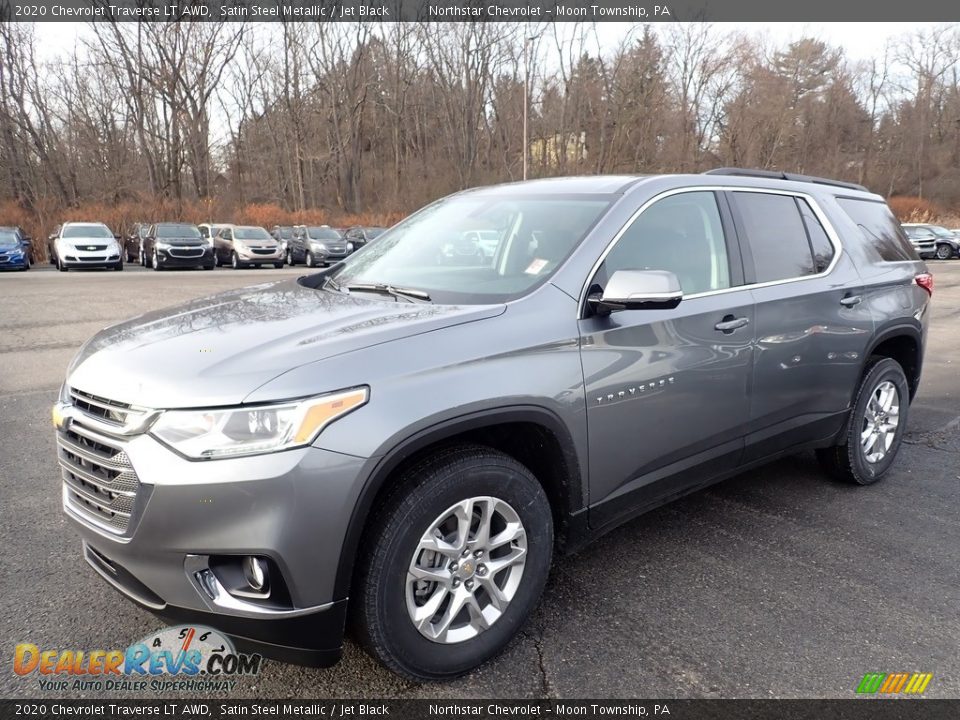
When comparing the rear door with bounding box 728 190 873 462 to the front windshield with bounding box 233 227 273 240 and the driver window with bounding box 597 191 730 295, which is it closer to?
the driver window with bounding box 597 191 730 295

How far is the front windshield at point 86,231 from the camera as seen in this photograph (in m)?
22.8

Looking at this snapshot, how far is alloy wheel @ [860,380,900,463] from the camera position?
4348mm

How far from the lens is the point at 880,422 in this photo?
4.47m

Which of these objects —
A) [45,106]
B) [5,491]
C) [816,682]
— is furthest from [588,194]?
[45,106]

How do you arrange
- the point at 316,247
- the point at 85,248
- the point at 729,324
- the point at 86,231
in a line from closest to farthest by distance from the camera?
the point at 729,324
the point at 85,248
the point at 86,231
the point at 316,247

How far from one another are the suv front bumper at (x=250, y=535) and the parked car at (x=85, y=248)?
23.5 metres

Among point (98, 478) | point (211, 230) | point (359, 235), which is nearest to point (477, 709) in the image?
point (98, 478)

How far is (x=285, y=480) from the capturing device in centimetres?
202

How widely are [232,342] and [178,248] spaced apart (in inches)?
927

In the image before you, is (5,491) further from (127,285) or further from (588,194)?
(127,285)

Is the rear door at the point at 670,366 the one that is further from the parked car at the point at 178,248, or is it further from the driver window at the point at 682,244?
the parked car at the point at 178,248

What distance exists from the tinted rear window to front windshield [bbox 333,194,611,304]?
217cm

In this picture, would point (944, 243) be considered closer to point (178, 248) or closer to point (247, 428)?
point (178, 248)

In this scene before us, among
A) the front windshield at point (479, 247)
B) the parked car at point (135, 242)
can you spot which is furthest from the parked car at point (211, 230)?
the front windshield at point (479, 247)
